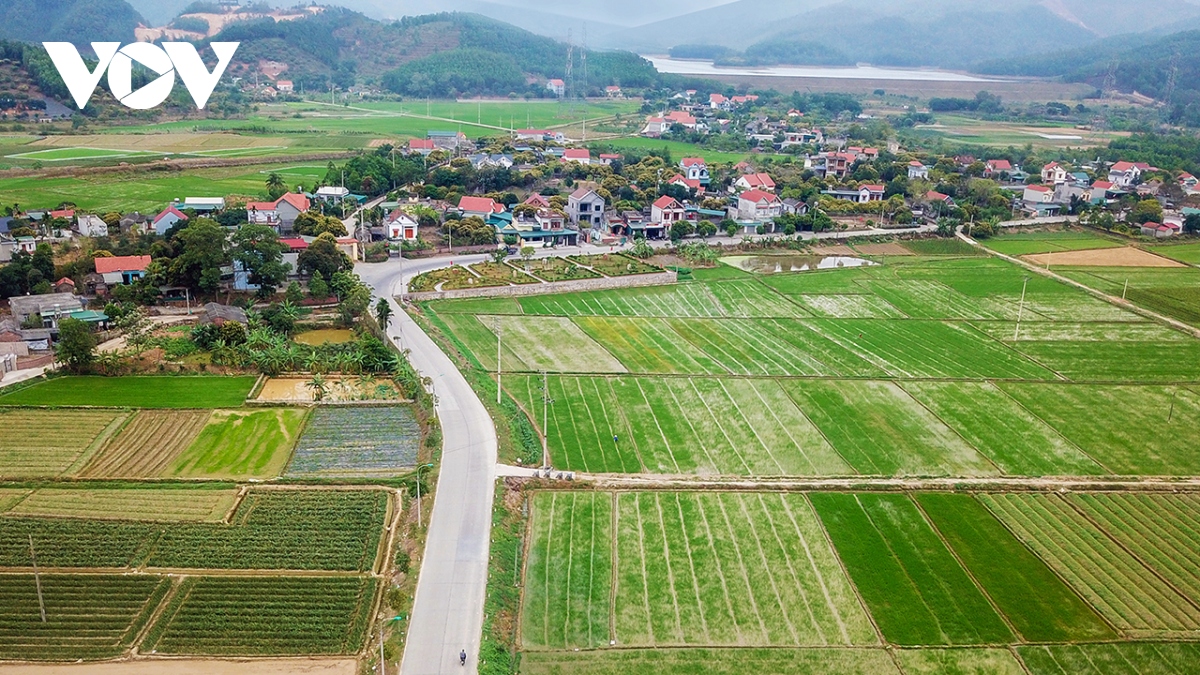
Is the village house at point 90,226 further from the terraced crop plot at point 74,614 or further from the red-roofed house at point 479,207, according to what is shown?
the terraced crop plot at point 74,614

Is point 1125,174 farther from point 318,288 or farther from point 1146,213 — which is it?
point 318,288

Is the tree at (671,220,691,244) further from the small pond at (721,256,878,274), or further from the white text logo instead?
the white text logo

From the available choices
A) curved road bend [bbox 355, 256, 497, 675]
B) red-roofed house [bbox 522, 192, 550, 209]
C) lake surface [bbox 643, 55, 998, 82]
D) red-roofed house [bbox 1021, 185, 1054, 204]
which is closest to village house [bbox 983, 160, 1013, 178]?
red-roofed house [bbox 1021, 185, 1054, 204]

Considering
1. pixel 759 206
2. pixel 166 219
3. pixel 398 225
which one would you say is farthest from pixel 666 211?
pixel 166 219

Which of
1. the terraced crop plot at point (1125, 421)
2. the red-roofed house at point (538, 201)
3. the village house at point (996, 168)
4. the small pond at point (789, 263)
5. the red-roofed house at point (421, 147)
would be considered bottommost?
the terraced crop plot at point (1125, 421)

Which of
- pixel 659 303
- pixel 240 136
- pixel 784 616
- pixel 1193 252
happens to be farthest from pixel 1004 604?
pixel 240 136

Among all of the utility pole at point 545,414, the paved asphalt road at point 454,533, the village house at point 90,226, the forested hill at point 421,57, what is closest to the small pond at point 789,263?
the utility pole at point 545,414
